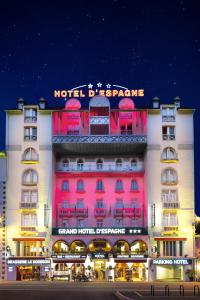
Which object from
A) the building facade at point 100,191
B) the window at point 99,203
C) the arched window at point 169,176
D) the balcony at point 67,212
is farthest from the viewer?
the window at point 99,203

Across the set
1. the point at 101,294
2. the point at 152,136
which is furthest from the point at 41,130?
the point at 101,294

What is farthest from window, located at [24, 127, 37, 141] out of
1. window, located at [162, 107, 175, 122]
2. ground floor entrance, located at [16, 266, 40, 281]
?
window, located at [162, 107, 175, 122]

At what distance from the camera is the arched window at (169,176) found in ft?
404

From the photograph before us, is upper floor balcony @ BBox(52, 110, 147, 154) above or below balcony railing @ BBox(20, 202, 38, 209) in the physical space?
above

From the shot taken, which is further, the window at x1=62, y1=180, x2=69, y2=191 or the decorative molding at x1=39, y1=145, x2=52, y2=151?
the window at x1=62, y1=180, x2=69, y2=191

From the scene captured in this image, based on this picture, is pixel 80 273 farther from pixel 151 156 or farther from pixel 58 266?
pixel 151 156

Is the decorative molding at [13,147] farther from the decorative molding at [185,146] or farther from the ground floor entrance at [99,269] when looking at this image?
the decorative molding at [185,146]

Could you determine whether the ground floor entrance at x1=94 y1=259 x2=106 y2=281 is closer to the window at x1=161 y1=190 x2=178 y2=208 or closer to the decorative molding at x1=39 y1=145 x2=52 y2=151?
the window at x1=161 y1=190 x2=178 y2=208

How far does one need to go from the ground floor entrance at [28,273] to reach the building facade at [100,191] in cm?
16

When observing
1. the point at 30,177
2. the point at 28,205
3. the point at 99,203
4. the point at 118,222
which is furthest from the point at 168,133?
the point at 28,205

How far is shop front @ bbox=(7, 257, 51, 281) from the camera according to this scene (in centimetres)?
11869

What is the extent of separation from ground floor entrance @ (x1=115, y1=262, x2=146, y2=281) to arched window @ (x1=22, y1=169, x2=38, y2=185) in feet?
61.6

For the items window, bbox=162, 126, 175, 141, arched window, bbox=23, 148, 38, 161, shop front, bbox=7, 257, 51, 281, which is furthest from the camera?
window, bbox=162, 126, 175, 141

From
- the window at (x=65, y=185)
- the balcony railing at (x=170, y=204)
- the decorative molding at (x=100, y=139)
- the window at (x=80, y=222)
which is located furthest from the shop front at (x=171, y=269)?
the window at (x=65, y=185)
